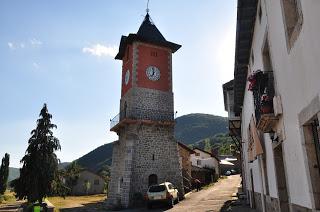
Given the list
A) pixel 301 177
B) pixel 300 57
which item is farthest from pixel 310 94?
pixel 301 177

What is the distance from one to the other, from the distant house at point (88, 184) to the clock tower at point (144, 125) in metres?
29.0

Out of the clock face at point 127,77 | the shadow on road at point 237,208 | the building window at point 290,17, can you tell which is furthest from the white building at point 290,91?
the clock face at point 127,77

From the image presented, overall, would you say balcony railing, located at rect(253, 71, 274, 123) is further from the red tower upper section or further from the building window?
the red tower upper section

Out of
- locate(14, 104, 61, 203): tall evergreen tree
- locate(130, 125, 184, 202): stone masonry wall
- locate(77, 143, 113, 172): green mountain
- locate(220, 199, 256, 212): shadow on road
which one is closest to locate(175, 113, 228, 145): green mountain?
locate(77, 143, 113, 172): green mountain

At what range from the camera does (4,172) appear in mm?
48188

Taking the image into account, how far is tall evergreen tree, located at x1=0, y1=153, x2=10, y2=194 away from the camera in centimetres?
4703

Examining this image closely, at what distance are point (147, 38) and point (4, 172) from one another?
114ft

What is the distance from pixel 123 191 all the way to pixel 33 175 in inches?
268

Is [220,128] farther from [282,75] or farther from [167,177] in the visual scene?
[282,75]

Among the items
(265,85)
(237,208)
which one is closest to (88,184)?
(237,208)

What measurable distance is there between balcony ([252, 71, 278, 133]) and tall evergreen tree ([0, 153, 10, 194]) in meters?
47.6

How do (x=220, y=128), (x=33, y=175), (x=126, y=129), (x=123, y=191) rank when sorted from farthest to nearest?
(x=220, y=128), (x=126, y=129), (x=123, y=191), (x=33, y=175)

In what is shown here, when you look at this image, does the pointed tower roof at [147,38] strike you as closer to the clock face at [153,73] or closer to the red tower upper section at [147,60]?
the red tower upper section at [147,60]

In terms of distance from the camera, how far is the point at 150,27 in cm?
3120
